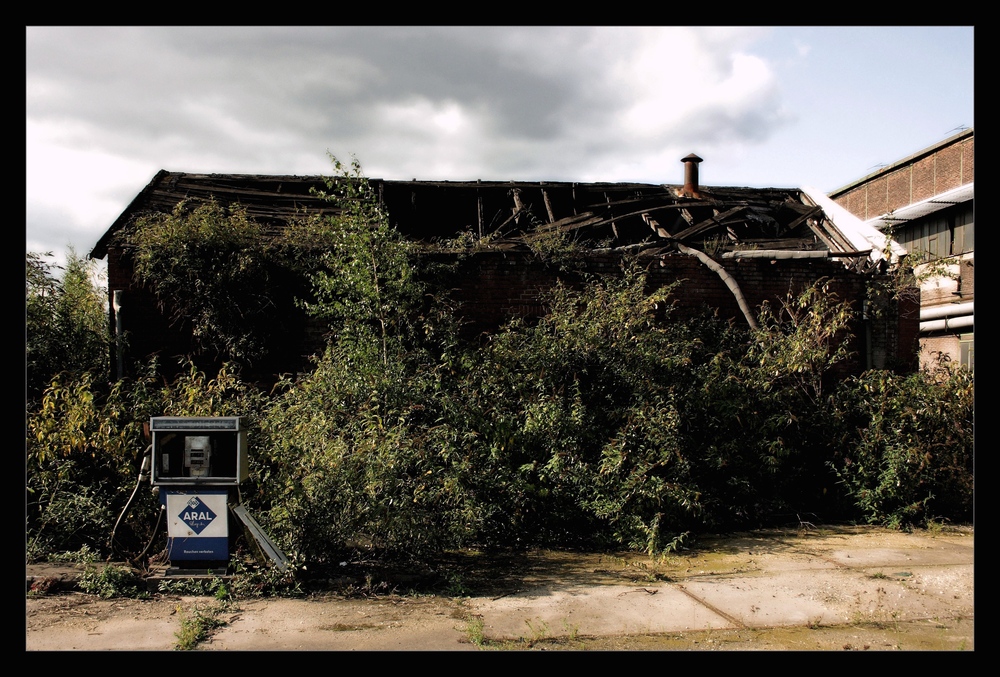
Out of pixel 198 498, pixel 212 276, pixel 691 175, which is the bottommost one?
pixel 198 498

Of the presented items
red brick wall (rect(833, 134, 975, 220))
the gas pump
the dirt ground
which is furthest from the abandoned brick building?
red brick wall (rect(833, 134, 975, 220))

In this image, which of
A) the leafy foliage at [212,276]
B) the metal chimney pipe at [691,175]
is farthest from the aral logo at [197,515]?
A: the metal chimney pipe at [691,175]

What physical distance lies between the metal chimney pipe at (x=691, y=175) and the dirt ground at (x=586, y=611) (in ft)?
28.2

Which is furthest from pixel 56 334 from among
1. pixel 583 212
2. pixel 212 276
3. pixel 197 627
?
pixel 583 212

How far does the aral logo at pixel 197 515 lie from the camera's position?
6207mm

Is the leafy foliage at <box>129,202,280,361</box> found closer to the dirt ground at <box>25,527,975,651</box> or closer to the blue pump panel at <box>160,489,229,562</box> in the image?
the blue pump panel at <box>160,489,229,562</box>

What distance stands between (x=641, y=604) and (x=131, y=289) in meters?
8.14

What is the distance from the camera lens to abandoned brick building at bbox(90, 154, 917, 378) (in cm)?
1061

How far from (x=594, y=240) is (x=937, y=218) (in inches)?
641

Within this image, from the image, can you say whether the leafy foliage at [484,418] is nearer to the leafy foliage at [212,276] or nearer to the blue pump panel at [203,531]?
the leafy foliage at [212,276]

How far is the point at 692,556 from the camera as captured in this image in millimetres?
7551

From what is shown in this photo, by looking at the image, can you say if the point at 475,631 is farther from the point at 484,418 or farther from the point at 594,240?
the point at 594,240

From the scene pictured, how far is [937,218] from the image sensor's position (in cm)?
2311
